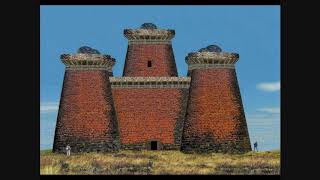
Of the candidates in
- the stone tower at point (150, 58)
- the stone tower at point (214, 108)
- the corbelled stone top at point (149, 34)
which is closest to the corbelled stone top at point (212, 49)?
the stone tower at point (214, 108)

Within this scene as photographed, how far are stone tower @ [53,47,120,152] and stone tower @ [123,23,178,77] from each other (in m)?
2.56

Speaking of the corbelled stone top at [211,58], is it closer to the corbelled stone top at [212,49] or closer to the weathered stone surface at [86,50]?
the corbelled stone top at [212,49]

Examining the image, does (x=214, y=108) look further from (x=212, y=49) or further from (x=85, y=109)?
(x=85, y=109)

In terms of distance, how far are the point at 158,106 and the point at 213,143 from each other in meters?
3.85

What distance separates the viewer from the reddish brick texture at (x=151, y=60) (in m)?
47.6

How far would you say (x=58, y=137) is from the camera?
44.6m

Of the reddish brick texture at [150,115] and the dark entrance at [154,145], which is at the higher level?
the reddish brick texture at [150,115]

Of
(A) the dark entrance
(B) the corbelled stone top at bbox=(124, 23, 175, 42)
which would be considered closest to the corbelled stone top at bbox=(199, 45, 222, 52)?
(B) the corbelled stone top at bbox=(124, 23, 175, 42)

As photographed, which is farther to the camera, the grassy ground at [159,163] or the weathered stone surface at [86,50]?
the weathered stone surface at [86,50]

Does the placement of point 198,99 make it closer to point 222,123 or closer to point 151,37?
point 222,123

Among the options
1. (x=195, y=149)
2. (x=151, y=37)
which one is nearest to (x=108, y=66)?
(x=151, y=37)

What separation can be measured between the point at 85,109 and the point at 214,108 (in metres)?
6.46

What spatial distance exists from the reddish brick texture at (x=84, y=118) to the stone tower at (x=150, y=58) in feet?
10.3

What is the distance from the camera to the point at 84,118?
44.5 metres
